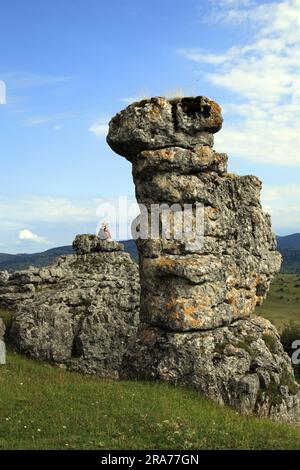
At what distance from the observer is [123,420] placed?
16578mm

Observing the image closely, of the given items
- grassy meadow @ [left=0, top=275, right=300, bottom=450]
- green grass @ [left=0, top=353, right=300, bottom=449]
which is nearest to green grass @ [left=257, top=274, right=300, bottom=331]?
grassy meadow @ [left=0, top=275, right=300, bottom=450]

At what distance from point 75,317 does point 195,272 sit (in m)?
16.0

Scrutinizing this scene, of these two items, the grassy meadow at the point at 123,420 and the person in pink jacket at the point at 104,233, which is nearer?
the grassy meadow at the point at 123,420

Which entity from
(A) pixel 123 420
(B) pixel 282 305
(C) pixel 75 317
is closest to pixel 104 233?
(C) pixel 75 317

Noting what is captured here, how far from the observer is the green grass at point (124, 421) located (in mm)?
14828

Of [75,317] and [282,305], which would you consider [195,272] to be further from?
[282,305]

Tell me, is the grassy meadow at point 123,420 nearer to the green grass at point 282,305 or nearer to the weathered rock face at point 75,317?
the weathered rock face at point 75,317

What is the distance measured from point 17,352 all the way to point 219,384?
55.9ft

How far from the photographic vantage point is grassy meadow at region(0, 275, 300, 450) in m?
14.8

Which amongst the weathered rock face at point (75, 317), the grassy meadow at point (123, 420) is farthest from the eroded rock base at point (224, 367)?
the weathered rock face at point (75, 317)

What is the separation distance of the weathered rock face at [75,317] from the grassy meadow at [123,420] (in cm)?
1233

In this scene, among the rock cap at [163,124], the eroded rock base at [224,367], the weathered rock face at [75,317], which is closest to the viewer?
the eroded rock base at [224,367]
